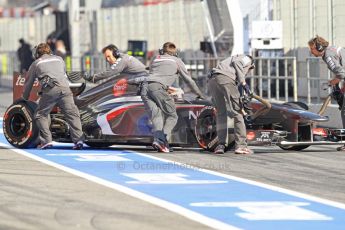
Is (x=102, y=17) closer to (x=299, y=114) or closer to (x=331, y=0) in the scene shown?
(x=331, y=0)

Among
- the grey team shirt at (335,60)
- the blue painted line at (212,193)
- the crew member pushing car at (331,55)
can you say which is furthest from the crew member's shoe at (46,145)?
the grey team shirt at (335,60)

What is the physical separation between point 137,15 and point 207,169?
26.6 metres

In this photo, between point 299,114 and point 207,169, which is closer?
point 207,169

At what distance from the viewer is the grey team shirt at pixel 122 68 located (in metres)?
14.7

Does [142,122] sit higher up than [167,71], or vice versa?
[167,71]

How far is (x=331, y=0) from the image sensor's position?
21.6m

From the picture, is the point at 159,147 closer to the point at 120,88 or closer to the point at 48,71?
the point at 120,88

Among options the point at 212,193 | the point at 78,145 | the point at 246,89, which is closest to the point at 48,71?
the point at 78,145

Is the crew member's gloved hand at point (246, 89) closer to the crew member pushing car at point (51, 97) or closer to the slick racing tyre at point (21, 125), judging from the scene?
the crew member pushing car at point (51, 97)

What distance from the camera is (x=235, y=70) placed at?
14.1 m

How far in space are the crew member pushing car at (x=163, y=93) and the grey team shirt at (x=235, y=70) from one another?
0.45 meters

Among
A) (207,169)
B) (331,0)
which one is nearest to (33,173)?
(207,169)

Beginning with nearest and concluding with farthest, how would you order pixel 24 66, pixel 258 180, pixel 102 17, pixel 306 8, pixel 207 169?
pixel 258 180, pixel 207 169, pixel 306 8, pixel 24 66, pixel 102 17

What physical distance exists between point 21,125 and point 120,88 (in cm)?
150
